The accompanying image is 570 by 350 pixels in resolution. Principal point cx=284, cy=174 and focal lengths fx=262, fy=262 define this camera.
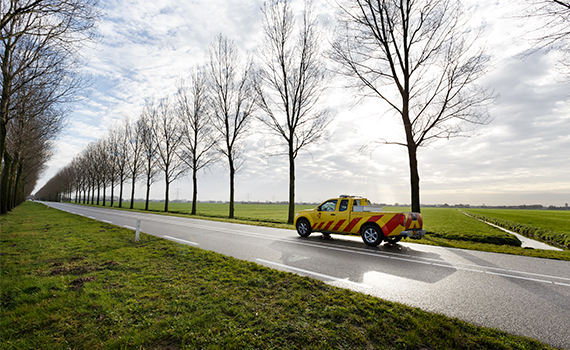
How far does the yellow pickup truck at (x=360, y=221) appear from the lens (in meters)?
9.22

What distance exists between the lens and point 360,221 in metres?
9.98

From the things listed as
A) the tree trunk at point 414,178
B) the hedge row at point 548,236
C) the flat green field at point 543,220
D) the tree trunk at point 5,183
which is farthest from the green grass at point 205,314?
the flat green field at point 543,220

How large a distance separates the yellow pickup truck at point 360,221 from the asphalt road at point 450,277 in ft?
1.63

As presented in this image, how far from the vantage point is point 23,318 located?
3.81 metres

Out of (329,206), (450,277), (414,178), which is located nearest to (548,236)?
(414,178)

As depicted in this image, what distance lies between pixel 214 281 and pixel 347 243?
6.22 meters

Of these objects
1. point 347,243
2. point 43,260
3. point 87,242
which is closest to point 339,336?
point 347,243

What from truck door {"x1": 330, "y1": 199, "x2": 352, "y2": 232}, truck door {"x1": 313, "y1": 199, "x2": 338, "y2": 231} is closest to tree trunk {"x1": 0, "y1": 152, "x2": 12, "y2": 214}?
truck door {"x1": 313, "y1": 199, "x2": 338, "y2": 231}

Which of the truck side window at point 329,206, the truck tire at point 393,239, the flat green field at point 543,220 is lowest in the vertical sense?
the flat green field at point 543,220

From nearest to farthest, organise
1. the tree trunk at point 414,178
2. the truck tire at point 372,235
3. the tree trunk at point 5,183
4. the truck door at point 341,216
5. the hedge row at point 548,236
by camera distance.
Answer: the truck tire at point 372,235
the truck door at point 341,216
the tree trunk at point 414,178
the hedge row at point 548,236
the tree trunk at point 5,183

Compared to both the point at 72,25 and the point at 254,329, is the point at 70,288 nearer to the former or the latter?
the point at 254,329

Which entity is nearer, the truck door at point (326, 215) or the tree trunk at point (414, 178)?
the truck door at point (326, 215)

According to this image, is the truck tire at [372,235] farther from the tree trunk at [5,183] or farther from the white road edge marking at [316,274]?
the tree trunk at [5,183]

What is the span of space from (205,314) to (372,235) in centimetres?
722
